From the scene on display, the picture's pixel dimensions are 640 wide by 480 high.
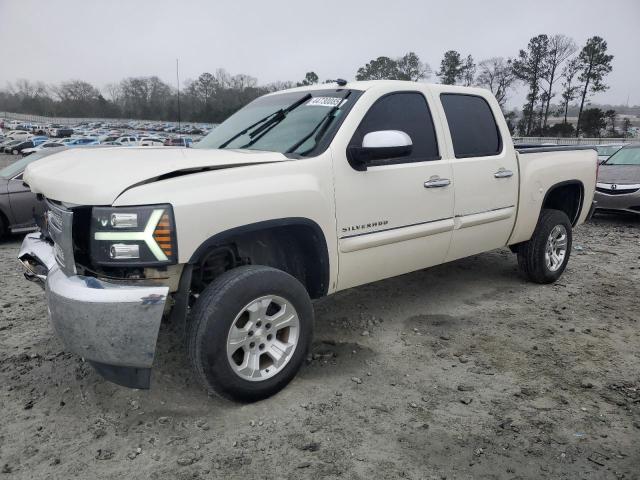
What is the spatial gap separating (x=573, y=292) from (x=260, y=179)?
370 cm

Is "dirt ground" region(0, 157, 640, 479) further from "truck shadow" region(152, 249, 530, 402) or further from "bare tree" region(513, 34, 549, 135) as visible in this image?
"bare tree" region(513, 34, 549, 135)

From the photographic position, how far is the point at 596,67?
47219 mm

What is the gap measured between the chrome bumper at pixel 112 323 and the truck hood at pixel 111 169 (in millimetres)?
444

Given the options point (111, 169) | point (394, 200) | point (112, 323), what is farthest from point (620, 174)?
point (112, 323)

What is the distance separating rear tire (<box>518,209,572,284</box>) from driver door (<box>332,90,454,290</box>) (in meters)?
1.47

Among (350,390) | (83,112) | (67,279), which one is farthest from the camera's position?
(83,112)

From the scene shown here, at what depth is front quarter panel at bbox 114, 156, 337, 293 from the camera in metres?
2.46

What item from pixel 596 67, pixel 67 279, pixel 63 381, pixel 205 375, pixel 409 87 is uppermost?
pixel 596 67

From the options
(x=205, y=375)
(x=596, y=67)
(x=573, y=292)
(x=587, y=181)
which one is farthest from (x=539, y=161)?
(x=596, y=67)

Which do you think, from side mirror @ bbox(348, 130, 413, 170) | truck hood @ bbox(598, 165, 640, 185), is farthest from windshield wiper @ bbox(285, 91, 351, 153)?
truck hood @ bbox(598, 165, 640, 185)

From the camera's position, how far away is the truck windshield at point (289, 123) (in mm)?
3266

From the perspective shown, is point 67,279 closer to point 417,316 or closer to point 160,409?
point 160,409

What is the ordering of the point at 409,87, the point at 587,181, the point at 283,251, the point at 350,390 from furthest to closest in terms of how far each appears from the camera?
the point at 587,181 < the point at 409,87 < the point at 283,251 < the point at 350,390

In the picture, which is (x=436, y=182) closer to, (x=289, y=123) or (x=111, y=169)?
(x=289, y=123)
